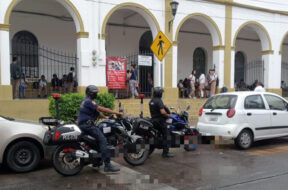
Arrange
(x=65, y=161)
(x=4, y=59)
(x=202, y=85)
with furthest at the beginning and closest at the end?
(x=202, y=85) → (x=4, y=59) → (x=65, y=161)

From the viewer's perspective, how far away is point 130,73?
11.9 meters

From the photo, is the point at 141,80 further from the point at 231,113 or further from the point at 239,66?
the point at 239,66

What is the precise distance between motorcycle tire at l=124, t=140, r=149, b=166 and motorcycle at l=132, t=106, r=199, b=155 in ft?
1.29

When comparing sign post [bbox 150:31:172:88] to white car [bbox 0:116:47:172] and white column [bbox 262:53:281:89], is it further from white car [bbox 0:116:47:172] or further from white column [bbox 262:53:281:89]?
white column [bbox 262:53:281:89]

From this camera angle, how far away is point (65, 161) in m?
5.03

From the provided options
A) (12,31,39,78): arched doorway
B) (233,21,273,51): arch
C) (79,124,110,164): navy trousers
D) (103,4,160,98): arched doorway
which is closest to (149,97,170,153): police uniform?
(79,124,110,164): navy trousers

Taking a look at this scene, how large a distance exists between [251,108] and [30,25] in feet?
36.3

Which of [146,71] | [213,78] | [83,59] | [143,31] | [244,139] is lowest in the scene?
[244,139]

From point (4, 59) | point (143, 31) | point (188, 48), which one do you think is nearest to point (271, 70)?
point (188, 48)

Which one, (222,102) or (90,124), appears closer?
(90,124)

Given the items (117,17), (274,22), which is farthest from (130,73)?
(274,22)

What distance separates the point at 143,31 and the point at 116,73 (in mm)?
5424

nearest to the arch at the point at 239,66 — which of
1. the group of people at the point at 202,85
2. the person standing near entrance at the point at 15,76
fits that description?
the group of people at the point at 202,85

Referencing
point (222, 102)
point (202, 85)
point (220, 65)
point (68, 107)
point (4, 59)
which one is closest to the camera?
point (222, 102)
